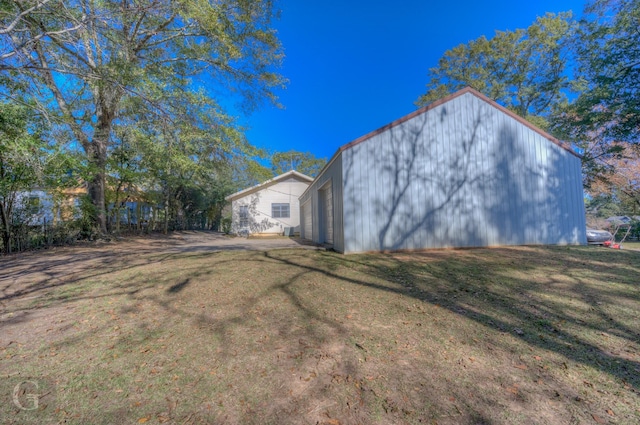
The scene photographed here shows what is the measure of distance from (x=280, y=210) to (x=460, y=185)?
546 inches

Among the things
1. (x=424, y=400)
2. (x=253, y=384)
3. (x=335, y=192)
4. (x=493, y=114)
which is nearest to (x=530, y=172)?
(x=493, y=114)

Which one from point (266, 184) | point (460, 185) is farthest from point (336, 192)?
point (266, 184)

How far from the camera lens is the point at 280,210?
20.2m

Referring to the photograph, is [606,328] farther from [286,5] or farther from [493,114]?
[286,5]

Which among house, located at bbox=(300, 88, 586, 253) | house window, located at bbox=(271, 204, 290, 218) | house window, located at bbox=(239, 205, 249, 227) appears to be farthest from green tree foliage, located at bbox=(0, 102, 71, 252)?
house window, located at bbox=(271, 204, 290, 218)

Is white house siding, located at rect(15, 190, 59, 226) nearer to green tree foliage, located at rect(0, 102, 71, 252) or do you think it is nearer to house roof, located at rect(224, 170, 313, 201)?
green tree foliage, located at rect(0, 102, 71, 252)

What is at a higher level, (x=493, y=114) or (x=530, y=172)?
(x=493, y=114)

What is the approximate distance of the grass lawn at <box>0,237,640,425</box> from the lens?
1.93 meters

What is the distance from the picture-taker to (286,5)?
35.6ft

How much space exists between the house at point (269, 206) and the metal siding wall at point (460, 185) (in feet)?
39.3

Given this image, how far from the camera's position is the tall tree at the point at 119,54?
585cm

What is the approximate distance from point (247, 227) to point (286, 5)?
1342 cm

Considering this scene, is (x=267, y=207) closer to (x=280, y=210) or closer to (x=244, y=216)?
(x=280, y=210)

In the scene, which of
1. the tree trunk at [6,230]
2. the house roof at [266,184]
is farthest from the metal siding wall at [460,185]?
the house roof at [266,184]
